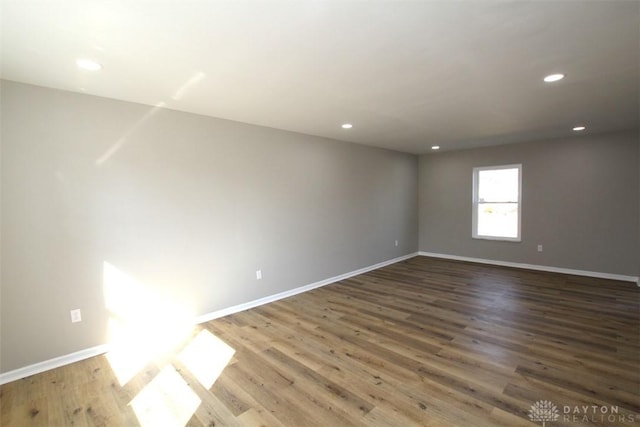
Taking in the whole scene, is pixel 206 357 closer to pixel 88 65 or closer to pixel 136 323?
pixel 136 323

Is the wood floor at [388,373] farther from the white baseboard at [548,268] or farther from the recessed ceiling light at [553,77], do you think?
the recessed ceiling light at [553,77]

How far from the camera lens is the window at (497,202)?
579cm

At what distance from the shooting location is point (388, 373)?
238cm

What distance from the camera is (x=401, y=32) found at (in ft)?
5.80

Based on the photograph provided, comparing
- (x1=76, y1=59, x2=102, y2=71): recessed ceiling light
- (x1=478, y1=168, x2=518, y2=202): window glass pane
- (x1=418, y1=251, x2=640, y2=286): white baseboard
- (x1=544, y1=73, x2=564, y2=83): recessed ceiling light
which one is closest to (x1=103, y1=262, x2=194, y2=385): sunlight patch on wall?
(x1=76, y1=59, x2=102, y2=71): recessed ceiling light

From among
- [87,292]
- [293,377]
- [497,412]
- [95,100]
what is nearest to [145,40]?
[95,100]

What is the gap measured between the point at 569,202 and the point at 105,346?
696cm

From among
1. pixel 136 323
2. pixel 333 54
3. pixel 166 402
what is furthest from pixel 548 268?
pixel 136 323

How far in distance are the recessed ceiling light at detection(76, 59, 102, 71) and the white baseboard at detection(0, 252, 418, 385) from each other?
240 centimetres

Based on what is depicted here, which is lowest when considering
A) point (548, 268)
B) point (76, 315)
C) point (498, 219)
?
point (548, 268)

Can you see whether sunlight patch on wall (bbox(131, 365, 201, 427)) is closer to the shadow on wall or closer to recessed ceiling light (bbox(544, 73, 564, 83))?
the shadow on wall

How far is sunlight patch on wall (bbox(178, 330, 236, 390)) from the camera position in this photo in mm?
2386

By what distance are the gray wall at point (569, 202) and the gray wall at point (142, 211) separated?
3165 mm

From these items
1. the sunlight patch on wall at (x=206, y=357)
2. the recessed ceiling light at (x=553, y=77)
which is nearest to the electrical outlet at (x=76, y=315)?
the sunlight patch on wall at (x=206, y=357)
